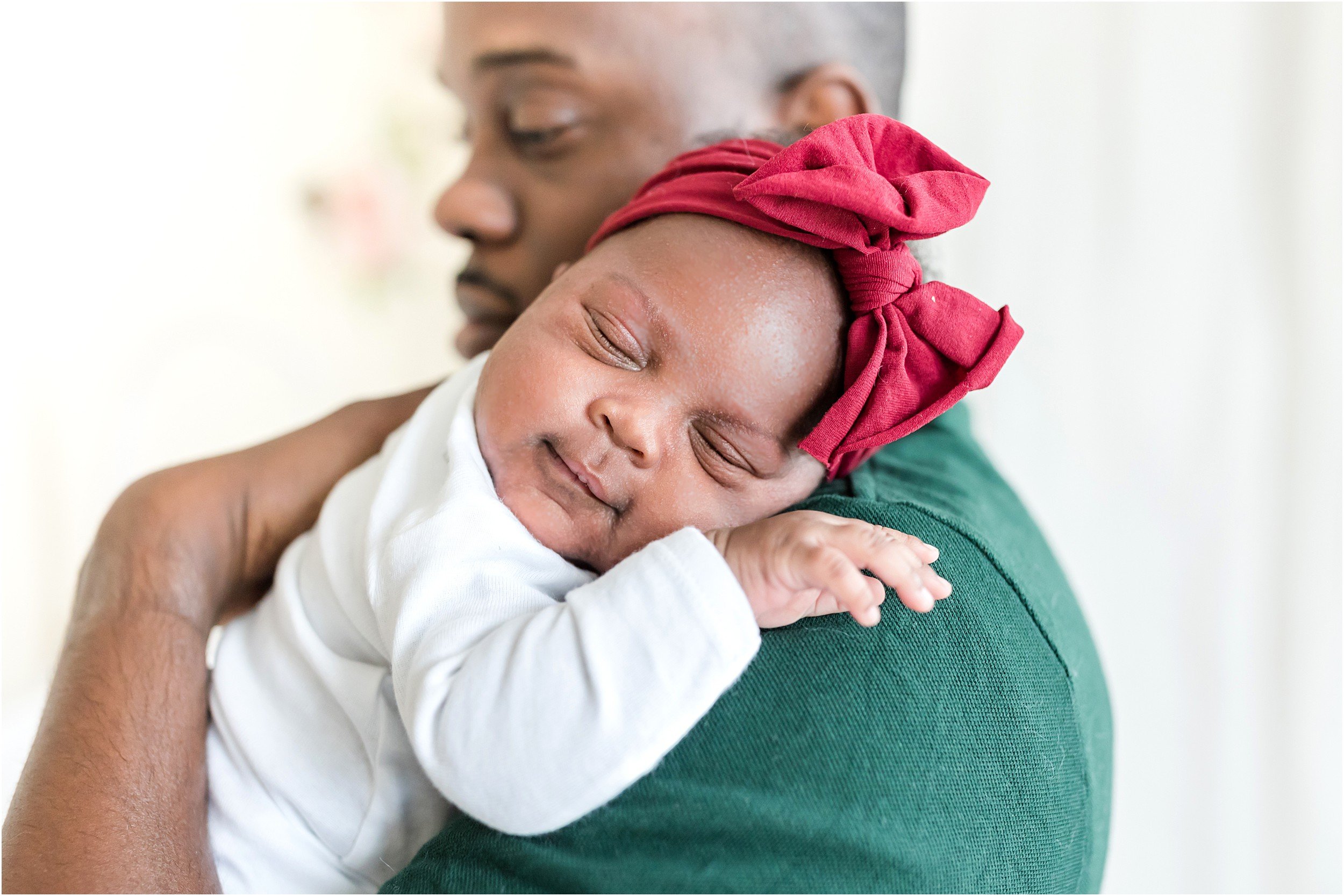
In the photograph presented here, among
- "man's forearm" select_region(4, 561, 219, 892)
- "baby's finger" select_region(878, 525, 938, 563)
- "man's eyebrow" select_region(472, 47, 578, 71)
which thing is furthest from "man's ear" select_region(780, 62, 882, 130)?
"man's forearm" select_region(4, 561, 219, 892)

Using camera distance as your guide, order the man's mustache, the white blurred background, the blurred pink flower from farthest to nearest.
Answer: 1. the blurred pink flower
2. the white blurred background
3. the man's mustache

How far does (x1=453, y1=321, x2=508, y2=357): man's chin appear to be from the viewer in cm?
158

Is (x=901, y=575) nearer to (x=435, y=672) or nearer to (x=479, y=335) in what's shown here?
(x=435, y=672)

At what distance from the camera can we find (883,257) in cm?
99

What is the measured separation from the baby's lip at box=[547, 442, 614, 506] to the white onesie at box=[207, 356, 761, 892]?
0.08 m

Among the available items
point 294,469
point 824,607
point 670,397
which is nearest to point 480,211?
point 294,469

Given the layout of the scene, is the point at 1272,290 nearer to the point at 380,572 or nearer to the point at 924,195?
the point at 924,195

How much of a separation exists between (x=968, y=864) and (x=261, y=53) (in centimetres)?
292

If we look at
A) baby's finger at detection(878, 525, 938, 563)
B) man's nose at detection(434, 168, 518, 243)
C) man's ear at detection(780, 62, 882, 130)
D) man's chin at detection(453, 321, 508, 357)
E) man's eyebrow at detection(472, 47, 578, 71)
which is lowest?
baby's finger at detection(878, 525, 938, 563)

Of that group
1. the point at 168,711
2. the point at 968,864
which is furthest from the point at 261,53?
the point at 968,864

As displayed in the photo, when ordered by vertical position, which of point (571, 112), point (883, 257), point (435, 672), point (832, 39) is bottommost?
point (435, 672)

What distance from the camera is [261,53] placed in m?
2.79

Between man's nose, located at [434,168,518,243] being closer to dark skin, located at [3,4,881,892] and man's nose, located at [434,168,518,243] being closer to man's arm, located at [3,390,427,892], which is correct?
dark skin, located at [3,4,881,892]

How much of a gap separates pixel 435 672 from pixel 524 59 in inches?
39.5
